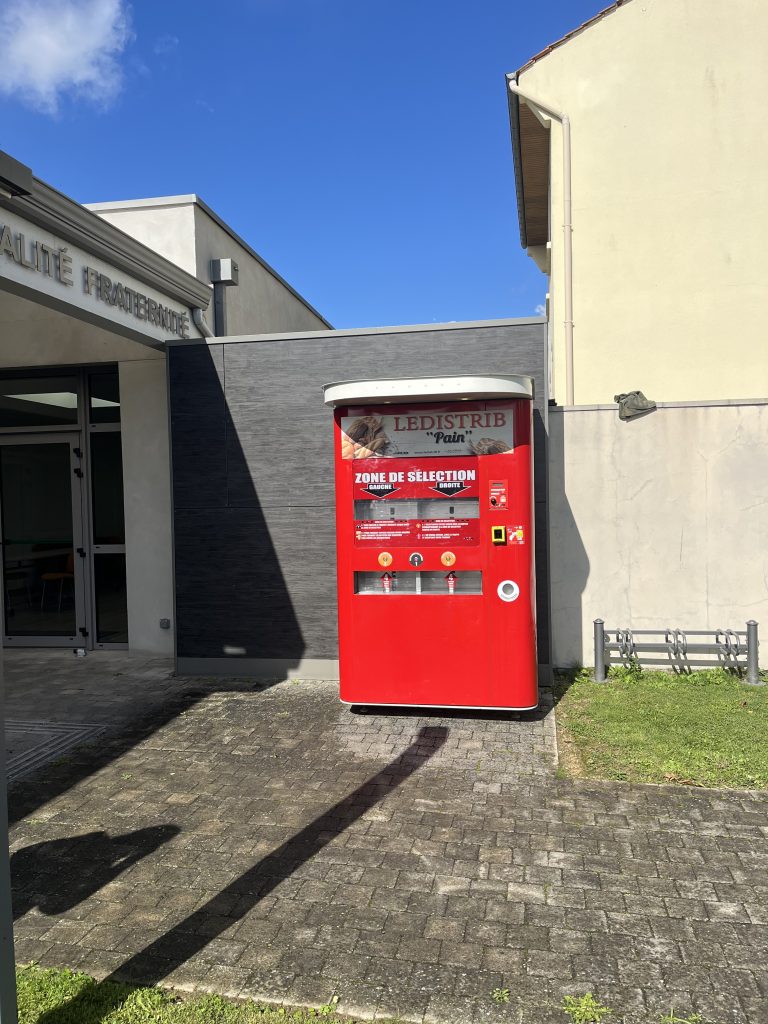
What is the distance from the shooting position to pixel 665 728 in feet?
16.7

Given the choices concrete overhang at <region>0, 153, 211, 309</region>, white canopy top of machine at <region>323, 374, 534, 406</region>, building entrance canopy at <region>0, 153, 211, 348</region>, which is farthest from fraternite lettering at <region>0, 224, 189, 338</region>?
white canopy top of machine at <region>323, 374, 534, 406</region>

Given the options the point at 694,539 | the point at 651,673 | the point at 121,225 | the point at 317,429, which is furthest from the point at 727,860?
the point at 121,225

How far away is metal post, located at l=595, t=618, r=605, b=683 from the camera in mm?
6309

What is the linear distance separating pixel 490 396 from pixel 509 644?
1.81 m

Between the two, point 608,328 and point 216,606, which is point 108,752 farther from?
point 608,328

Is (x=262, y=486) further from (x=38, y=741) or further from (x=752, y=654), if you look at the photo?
(x=752, y=654)

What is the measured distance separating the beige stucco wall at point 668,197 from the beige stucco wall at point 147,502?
4656mm

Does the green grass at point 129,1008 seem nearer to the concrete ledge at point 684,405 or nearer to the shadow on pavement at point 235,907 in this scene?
the shadow on pavement at point 235,907

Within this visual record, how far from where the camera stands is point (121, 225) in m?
8.78

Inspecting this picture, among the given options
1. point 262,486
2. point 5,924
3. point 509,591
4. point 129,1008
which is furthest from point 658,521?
point 5,924

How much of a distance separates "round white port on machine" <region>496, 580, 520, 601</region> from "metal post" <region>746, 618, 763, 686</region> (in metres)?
2.13

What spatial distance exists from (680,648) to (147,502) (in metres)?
5.48

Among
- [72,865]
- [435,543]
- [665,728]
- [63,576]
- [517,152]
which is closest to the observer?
[72,865]

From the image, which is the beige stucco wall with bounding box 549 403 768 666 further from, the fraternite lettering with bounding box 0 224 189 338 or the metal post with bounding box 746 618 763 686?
the fraternite lettering with bounding box 0 224 189 338
